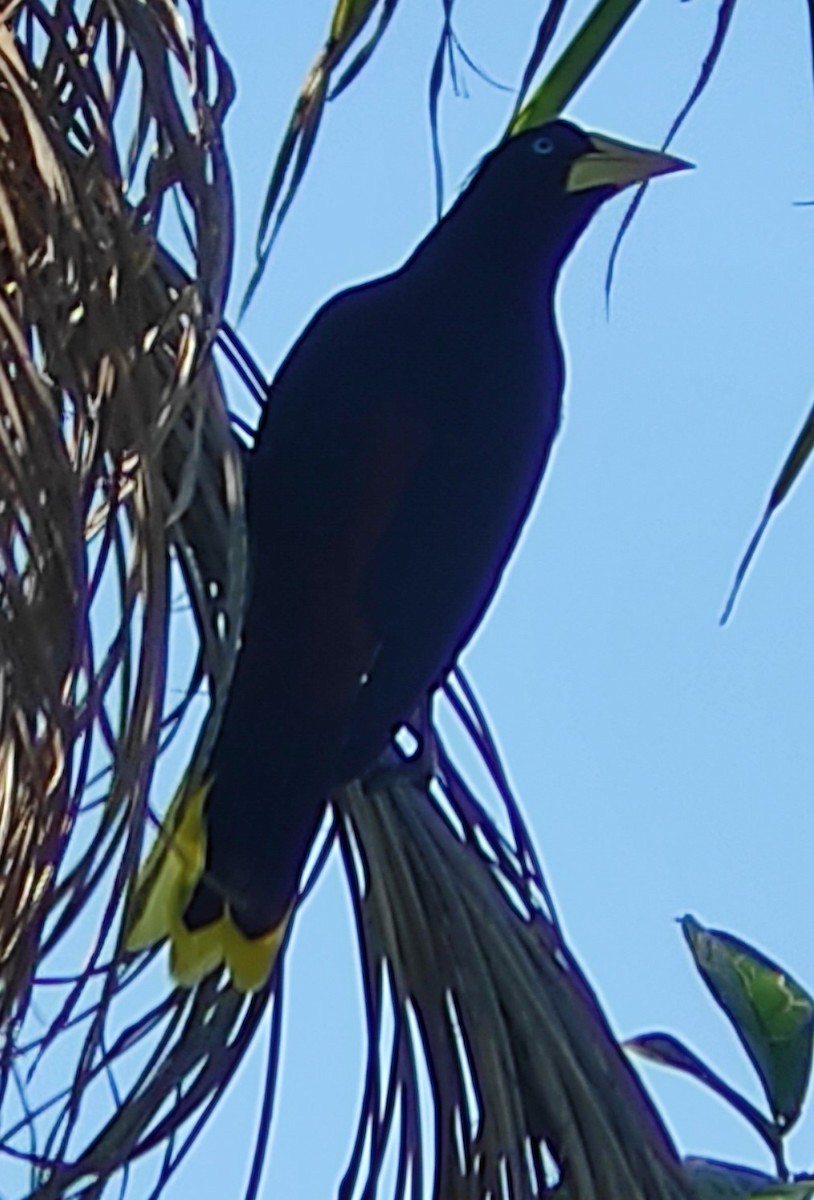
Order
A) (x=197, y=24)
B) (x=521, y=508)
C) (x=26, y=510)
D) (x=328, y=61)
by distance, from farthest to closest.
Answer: (x=521, y=508), (x=328, y=61), (x=197, y=24), (x=26, y=510)

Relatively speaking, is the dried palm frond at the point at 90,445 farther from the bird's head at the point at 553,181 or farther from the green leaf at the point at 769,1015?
the bird's head at the point at 553,181

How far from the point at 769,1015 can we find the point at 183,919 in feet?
0.87

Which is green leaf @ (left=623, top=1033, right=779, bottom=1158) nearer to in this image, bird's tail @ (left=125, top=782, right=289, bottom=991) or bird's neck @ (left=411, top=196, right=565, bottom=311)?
bird's tail @ (left=125, top=782, right=289, bottom=991)

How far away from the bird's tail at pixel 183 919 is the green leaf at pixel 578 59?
11.9 inches

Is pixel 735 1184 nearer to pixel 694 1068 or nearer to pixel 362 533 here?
pixel 694 1068

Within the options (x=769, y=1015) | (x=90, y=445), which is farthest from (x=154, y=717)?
(x=769, y=1015)

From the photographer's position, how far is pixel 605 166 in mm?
1499

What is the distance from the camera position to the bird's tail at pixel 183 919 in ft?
2.95

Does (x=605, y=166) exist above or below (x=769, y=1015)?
above

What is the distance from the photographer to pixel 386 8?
86cm

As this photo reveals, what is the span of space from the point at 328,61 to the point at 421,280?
50cm

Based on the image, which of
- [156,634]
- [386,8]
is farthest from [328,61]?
[156,634]

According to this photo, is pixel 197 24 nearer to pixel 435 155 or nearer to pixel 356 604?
pixel 435 155

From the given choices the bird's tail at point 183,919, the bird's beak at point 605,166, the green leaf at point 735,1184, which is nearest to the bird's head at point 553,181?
the bird's beak at point 605,166
